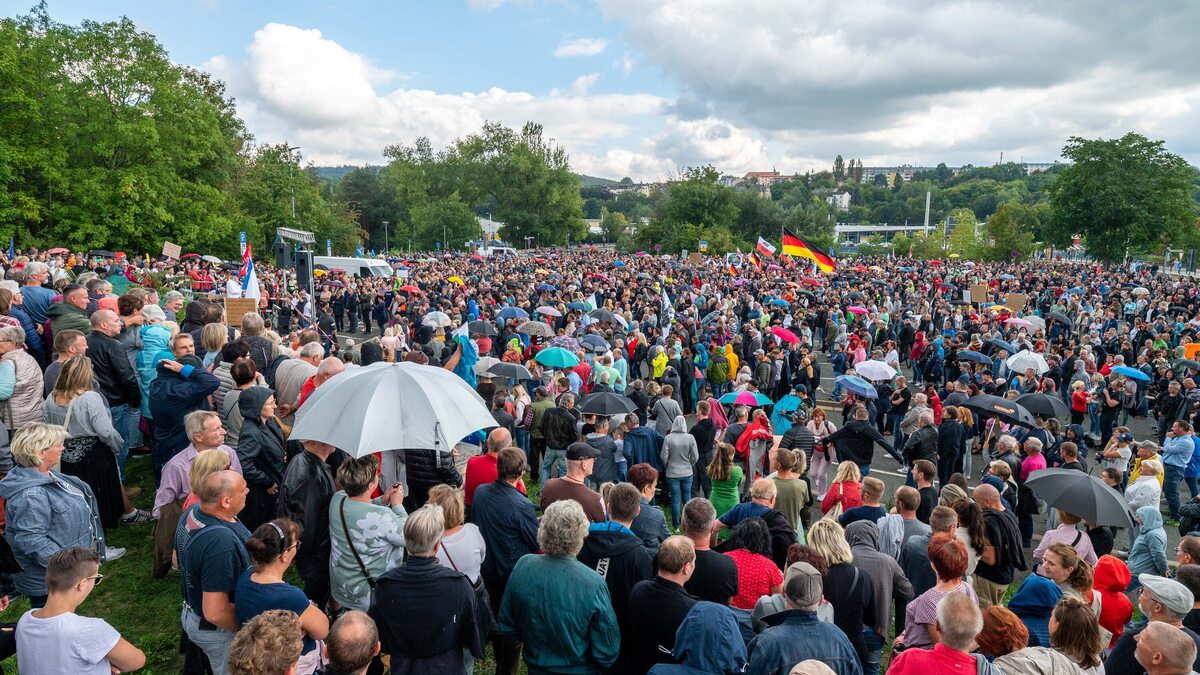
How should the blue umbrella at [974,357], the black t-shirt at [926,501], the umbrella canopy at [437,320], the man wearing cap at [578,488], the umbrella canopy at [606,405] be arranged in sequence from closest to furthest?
the man wearing cap at [578,488] < the black t-shirt at [926,501] < the umbrella canopy at [606,405] < the blue umbrella at [974,357] < the umbrella canopy at [437,320]

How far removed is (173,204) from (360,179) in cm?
6407

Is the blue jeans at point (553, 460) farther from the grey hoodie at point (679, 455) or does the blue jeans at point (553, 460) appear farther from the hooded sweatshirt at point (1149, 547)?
the hooded sweatshirt at point (1149, 547)

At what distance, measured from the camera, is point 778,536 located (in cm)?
479

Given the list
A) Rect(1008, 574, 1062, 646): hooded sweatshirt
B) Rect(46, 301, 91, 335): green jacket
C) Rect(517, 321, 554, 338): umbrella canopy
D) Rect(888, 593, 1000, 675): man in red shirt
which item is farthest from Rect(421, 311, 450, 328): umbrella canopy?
Rect(888, 593, 1000, 675): man in red shirt

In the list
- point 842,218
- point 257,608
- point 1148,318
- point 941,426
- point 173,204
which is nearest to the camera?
point 257,608

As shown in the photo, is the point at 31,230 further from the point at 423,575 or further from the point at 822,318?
the point at 423,575

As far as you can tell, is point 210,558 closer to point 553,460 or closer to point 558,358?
point 553,460

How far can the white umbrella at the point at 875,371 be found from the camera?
10.9m

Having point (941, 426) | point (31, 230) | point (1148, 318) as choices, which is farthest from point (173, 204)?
point (1148, 318)

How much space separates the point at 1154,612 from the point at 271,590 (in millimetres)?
4647

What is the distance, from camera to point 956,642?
3.07 meters

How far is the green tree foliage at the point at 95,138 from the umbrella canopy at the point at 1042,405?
100ft

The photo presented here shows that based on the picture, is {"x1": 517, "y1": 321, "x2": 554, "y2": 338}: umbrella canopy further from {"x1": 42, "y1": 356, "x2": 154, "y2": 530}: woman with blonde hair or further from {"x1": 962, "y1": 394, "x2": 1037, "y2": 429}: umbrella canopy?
{"x1": 42, "y1": 356, "x2": 154, "y2": 530}: woman with blonde hair

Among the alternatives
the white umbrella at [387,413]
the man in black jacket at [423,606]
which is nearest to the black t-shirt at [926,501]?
the white umbrella at [387,413]
